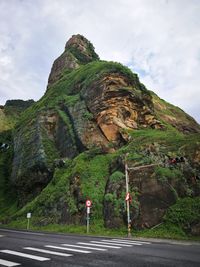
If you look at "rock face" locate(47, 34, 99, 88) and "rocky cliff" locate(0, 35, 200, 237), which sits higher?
"rock face" locate(47, 34, 99, 88)

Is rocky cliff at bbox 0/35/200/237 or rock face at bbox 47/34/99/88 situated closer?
rocky cliff at bbox 0/35/200/237

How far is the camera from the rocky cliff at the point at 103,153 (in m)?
26.6

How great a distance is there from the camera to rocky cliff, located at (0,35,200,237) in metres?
26.6

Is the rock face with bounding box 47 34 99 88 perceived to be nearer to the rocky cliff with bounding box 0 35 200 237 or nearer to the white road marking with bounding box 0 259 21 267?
the rocky cliff with bounding box 0 35 200 237

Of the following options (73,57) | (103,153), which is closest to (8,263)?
(103,153)

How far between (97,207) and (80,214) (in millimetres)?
2014

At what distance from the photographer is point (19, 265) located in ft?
28.8

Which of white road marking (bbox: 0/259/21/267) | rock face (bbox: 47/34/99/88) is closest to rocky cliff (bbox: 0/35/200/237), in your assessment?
white road marking (bbox: 0/259/21/267)

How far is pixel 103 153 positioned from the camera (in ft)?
124

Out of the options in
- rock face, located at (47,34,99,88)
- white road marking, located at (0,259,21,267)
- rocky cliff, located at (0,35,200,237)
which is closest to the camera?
white road marking, located at (0,259,21,267)

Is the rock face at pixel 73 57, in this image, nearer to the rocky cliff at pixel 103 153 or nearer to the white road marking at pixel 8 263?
the rocky cliff at pixel 103 153

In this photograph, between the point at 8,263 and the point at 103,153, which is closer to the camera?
the point at 8,263

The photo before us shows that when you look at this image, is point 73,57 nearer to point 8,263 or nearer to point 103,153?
point 103,153

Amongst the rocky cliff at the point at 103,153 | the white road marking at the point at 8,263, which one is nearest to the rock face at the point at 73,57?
the rocky cliff at the point at 103,153
